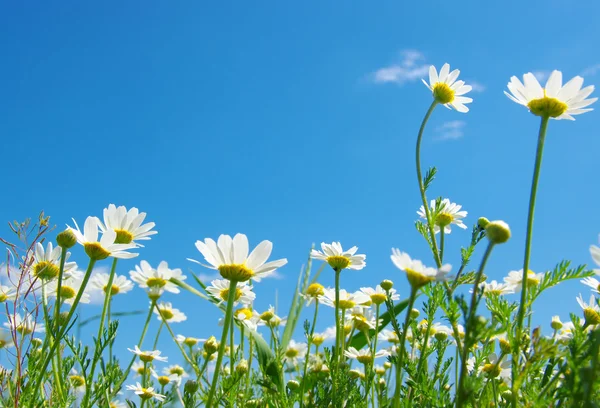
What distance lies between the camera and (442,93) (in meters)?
2.57

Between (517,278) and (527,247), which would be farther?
(517,278)

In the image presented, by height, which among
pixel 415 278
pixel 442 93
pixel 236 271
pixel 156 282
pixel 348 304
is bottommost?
pixel 415 278

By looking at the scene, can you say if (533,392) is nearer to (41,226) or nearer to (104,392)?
(104,392)

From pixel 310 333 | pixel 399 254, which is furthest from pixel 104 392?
pixel 399 254

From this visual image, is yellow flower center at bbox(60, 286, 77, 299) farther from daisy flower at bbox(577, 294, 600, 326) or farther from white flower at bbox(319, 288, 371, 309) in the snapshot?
daisy flower at bbox(577, 294, 600, 326)

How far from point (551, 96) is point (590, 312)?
2.86 ft

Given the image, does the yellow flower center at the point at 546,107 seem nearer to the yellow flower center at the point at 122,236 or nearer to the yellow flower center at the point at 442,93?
the yellow flower center at the point at 442,93

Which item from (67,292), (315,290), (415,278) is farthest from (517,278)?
(67,292)

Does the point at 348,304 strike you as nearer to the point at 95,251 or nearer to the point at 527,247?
the point at 95,251

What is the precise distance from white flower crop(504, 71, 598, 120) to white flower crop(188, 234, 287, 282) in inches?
39.6

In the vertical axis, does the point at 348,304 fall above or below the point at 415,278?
above

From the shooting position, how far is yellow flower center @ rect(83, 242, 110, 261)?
1.95 m

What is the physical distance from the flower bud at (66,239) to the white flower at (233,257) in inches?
19.2

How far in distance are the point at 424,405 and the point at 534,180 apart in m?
0.78
